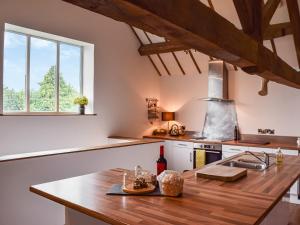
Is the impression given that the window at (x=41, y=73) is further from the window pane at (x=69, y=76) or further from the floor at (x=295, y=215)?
the floor at (x=295, y=215)

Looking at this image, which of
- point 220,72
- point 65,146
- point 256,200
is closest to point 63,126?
point 65,146

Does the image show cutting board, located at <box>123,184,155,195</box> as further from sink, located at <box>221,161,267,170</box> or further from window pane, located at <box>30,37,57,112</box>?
window pane, located at <box>30,37,57,112</box>

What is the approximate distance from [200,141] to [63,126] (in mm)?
2558

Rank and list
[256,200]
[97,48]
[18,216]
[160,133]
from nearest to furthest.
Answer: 1. [256,200]
2. [18,216]
3. [97,48]
4. [160,133]

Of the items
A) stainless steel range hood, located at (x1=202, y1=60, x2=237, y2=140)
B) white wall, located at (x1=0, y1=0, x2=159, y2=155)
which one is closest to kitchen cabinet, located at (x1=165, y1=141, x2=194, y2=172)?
stainless steel range hood, located at (x1=202, y1=60, x2=237, y2=140)

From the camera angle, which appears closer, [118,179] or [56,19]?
[118,179]

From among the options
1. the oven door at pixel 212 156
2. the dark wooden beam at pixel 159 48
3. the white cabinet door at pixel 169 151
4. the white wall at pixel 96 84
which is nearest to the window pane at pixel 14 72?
the white wall at pixel 96 84

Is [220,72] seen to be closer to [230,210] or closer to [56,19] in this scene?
[56,19]

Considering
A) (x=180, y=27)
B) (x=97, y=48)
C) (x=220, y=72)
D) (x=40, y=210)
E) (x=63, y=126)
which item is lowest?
(x=40, y=210)

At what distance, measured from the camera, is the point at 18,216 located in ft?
9.06

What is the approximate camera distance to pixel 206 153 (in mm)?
5383

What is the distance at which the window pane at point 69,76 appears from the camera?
16.3ft

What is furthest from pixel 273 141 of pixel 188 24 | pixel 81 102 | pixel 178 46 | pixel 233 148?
pixel 188 24

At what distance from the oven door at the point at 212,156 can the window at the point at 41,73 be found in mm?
2528
